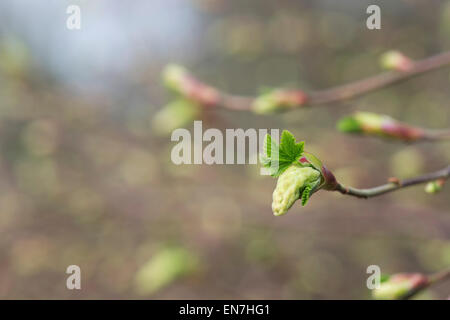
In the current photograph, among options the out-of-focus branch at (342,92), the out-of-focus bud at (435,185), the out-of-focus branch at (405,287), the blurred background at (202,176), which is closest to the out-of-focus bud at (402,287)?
the out-of-focus branch at (405,287)

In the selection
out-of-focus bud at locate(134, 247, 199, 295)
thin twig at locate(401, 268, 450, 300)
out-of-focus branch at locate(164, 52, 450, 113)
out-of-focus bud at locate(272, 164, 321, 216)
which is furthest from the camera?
out-of-focus bud at locate(134, 247, 199, 295)

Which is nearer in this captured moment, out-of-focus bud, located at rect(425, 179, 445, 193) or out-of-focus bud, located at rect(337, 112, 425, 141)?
out-of-focus bud, located at rect(425, 179, 445, 193)

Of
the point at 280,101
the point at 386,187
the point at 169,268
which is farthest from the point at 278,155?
the point at 169,268

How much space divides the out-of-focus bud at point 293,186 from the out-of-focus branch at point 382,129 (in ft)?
1.37

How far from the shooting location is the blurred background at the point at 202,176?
→ 2.93 meters

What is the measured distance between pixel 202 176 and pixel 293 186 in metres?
2.72

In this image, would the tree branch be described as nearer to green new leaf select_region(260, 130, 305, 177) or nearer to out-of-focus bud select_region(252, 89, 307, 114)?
green new leaf select_region(260, 130, 305, 177)

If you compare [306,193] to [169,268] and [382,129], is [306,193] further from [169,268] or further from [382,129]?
[169,268]

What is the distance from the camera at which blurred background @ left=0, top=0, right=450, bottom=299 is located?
9.61 ft

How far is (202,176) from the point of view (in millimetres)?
3445

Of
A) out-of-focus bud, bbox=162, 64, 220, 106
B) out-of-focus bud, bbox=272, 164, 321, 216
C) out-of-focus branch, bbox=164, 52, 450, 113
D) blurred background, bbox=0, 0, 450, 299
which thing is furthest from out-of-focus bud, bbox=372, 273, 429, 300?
blurred background, bbox=0, 0, 450, 299

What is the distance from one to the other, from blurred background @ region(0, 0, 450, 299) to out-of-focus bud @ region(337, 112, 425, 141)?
51.8 inches
